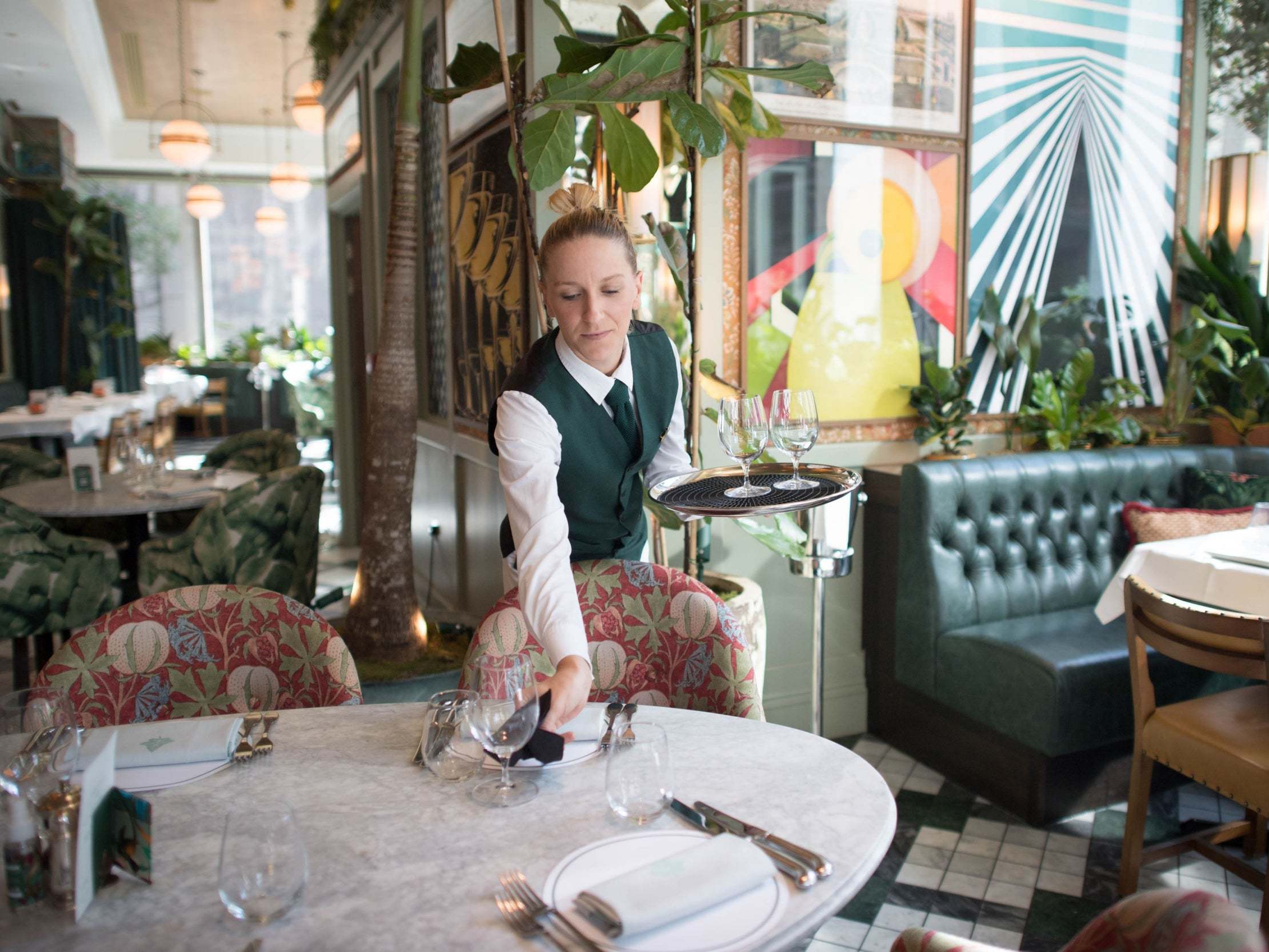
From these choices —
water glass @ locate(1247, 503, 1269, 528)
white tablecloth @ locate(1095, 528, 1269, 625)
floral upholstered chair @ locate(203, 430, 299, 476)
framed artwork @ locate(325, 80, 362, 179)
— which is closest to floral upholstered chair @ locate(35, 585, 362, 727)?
white tablecloth @ locate(1095, 528, 1269, 625)

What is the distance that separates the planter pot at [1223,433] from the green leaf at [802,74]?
8.24 feet

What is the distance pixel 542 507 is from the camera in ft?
5.15

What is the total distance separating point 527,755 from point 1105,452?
9.77ft

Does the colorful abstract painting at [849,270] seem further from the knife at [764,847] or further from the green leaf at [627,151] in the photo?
the knife at [764,847]

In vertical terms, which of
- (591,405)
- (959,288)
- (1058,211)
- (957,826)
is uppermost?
(1058,211)

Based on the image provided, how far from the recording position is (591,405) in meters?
1.82

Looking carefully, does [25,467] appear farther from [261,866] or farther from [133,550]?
[261,866]

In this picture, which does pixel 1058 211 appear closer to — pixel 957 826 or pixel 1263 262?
pixel 1263 262

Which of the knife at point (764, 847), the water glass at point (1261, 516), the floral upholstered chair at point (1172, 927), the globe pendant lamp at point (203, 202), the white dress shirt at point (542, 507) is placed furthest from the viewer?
the globe pendant lamp at point (203, 202)

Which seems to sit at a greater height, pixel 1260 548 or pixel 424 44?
pixel 424 44

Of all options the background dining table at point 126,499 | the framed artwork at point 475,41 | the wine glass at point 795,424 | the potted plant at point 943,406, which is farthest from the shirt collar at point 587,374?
the background dining table at point 126,499

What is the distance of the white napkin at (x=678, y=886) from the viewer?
0.91m

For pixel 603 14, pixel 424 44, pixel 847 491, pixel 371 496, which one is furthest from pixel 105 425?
pixel 847 491

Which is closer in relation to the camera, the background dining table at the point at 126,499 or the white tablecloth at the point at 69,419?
the background dining table at the point at 126,499
